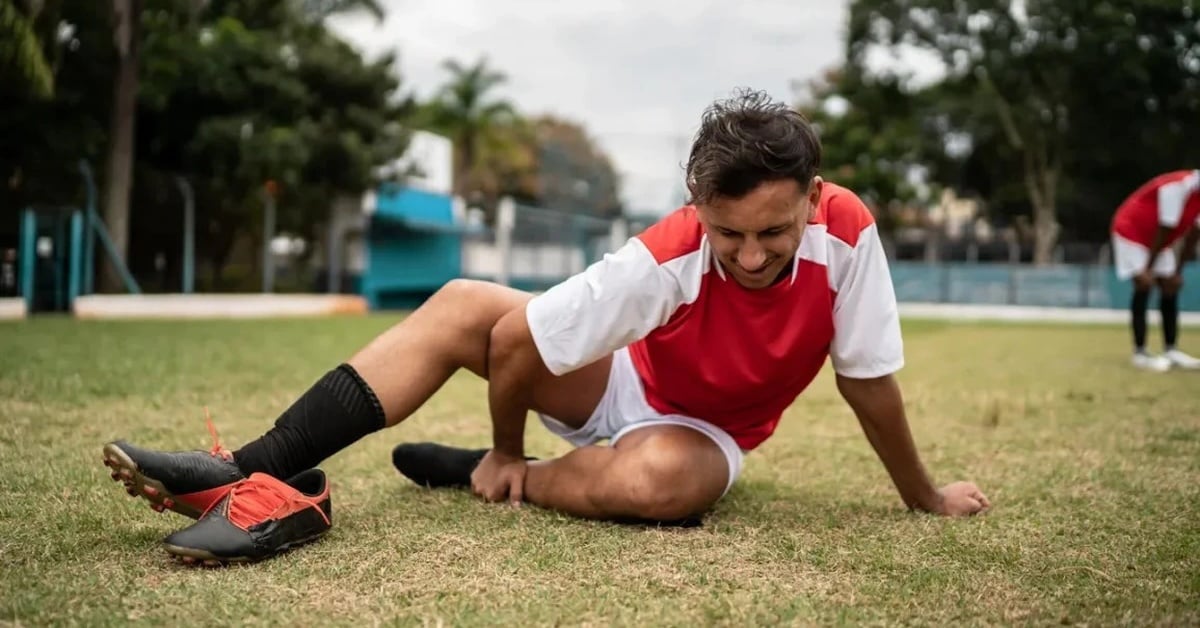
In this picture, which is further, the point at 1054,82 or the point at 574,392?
the point at 1054,82

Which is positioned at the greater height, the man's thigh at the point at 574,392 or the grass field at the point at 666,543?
the man's thigh at the point at 574,392

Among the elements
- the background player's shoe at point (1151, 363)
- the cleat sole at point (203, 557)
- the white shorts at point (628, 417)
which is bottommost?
the background player's shoe at point (1151, 363)

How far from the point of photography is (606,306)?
101 inches

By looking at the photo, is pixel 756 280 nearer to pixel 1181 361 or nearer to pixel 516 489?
pixel 516 489

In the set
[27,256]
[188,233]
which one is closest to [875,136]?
[188,233]

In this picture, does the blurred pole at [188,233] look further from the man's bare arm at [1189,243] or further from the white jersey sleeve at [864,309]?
the white jersey sleeve at [864,309]

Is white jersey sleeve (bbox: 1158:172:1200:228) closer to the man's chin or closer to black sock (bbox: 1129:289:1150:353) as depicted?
black sock (bbox: 1129:289:1150:353)

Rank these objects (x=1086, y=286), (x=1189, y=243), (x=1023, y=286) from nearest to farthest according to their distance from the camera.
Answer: (x=1189, y=243), (x=1086, y=286), (x=1023, y=286)

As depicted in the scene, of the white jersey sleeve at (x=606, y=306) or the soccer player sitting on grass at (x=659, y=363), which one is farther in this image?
the white jersey sleeve at (x=606, y=306)

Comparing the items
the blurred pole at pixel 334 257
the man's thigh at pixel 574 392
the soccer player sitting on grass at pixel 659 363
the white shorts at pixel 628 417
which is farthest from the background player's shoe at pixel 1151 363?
the blurred pole at pixel 334 257

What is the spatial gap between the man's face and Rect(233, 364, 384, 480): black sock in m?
0.96

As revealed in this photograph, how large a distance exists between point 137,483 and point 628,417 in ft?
4.30

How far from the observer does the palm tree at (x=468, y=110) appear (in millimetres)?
42031

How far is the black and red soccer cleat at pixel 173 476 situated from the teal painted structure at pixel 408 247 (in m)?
22.9
